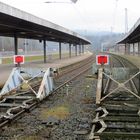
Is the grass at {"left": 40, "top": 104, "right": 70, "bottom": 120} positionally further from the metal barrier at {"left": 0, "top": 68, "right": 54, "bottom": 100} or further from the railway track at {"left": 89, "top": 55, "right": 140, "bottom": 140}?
the metal barrier at {"left": 0, "top": 68, "right": 54, "bottom": 100}

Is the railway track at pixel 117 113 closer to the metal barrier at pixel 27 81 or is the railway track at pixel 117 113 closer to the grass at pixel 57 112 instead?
the grass at pixel 57 112

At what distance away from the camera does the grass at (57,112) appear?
36.8ft

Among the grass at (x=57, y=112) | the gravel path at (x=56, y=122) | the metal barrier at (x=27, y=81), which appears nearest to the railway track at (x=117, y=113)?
the gravel path at (x=56, y=122)

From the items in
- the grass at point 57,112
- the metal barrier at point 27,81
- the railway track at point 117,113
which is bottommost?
the grass at point 57,112

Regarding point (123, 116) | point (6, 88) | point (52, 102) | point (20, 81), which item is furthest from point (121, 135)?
point (20, 81)

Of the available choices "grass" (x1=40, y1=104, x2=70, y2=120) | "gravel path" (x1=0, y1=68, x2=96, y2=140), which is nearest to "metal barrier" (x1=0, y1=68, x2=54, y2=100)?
"gravel path" (x1=0, y1=68, x2=96, y2=140)

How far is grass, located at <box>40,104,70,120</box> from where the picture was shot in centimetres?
1121

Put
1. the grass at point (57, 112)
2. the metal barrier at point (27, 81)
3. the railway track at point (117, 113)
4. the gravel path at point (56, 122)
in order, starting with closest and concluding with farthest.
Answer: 1. the railway track at point (117, 113)
2. the gravel path at point (56, 122)
3. the grass at point (57, 112)
4. the metal barrier at point (27, 81)

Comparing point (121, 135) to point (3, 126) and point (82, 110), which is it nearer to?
point (3, 126)

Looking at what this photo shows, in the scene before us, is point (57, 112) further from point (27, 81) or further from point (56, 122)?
point (27, 81)

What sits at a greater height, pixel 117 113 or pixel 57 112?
pixel 117 113

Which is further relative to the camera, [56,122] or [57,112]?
[57,112]

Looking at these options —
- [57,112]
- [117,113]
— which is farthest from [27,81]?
[117,113]

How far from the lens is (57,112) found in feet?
39.2
